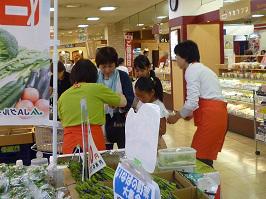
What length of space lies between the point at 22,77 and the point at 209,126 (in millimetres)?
1916

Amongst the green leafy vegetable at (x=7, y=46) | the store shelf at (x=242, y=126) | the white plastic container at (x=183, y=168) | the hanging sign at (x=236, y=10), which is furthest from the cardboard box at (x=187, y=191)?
the hanging sign at (x=236, y=10)

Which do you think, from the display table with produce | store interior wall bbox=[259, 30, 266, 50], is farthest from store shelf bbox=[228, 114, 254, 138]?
store interior wall bbox=[259, 30, 266, 50]

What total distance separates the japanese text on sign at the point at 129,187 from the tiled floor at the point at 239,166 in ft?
10.6

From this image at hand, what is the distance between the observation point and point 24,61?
6.24 feet

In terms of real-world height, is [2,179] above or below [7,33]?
below

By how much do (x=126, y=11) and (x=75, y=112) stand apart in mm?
10809

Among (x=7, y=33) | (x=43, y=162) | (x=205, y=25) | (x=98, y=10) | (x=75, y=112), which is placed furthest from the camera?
(x=98, y=10)

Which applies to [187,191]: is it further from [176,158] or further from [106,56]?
[106,56]

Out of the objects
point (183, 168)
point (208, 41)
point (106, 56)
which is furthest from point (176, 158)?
point (208, 41)

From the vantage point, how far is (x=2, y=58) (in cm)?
188

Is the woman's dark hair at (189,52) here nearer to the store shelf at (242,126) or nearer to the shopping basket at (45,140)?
the shopping basket at (45,140)

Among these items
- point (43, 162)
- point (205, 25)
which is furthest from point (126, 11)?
point (43, 162)

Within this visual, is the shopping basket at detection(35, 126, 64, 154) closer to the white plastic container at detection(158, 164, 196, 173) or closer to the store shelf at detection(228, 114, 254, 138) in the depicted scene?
the white plastic container at detection(158, 164, 196, 173)

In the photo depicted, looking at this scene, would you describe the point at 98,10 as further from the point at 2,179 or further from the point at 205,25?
the point at 2,179
